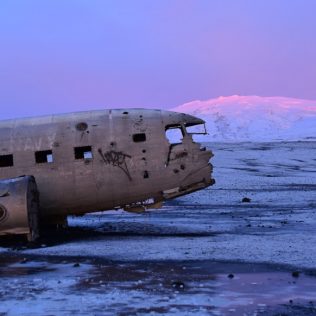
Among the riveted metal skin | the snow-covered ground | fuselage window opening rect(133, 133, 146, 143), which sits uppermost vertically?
fuselage window opening rect(133, 133, 146, 143)

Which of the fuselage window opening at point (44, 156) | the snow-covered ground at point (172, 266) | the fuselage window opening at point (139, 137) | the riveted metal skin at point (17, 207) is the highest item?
A: the fuselage window opening at point (139, 137)

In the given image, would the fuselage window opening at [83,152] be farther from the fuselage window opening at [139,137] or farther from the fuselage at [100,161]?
the fuselage window opening at [139,137]

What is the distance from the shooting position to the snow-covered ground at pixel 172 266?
10.6 m

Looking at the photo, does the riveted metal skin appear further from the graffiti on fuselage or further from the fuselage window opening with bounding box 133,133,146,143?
the fuselage window opening with bounding box 133,133,146,143

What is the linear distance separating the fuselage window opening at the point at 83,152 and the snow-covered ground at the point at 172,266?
268 cm

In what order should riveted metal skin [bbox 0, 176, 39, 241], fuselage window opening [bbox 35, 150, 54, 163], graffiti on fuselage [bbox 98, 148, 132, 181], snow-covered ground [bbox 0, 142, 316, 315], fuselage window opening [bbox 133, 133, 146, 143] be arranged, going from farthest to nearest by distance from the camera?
fuselage window opening [bbox 133, 133, 146, 143]
fuselage window opening [bbox 35, 150, 54, 163]
graffiti on fuselage [bbox 98, 148, 132, 181]
riveted metal skin [bbox 0, 176, 39, 241]
snow-covered ground [bbox 0, 142, 316, 315]

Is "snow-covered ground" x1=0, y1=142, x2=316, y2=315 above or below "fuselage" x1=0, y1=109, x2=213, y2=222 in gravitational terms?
below

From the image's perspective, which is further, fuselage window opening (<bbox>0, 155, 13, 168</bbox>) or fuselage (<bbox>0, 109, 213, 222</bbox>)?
fuselage window opening (<bbox>0, 155, 13, 168</bbox>)

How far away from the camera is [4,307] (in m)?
10.6

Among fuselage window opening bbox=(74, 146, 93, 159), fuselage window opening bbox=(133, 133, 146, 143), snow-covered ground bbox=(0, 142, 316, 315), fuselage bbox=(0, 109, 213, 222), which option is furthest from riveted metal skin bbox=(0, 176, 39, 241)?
fuselage window opening bbox=(133, 133, 146, 143)

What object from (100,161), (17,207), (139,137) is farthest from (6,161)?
(139,137)

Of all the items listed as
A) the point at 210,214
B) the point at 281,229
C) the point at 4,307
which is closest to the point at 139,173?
the point at 281,229

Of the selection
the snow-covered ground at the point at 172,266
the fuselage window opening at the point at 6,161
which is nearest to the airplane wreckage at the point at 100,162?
the fuselage window opening at the point at 6,161

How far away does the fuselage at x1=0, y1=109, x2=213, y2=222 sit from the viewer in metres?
Answer: 20.1
